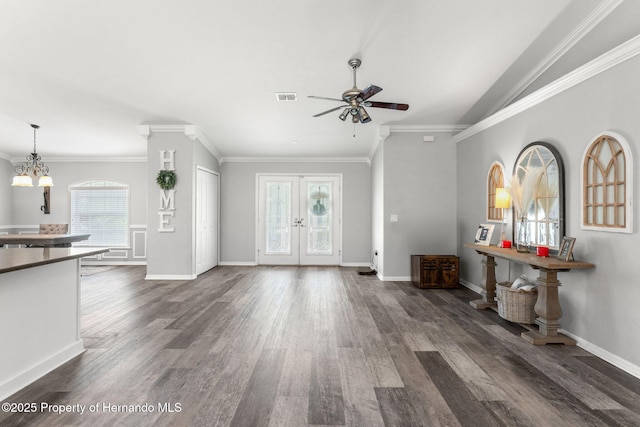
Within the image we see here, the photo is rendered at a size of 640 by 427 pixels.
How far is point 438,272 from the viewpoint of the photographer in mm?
5094

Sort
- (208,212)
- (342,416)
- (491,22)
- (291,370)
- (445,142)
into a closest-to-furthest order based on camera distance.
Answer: (342,416) → (291,370) → (491,22) → (445,142) → (208,212)

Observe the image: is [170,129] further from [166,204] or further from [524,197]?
[524,197]

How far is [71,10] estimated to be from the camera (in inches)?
119

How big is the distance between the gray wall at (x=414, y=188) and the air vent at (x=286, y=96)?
1875 mm

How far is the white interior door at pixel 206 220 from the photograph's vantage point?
6.12 metres

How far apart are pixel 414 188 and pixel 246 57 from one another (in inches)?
134

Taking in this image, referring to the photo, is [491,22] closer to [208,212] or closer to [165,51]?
[165,51]

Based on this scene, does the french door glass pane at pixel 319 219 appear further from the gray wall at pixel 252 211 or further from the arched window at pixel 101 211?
the arched window at pixel 101 211

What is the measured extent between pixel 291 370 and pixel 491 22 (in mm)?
3748

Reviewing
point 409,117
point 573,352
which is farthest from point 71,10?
point 573,352

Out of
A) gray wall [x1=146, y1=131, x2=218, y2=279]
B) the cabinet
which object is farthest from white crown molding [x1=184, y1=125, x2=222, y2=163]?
the cabinet

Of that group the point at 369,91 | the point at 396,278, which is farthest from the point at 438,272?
the point at 369,91

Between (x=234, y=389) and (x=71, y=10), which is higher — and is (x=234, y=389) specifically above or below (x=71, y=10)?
below

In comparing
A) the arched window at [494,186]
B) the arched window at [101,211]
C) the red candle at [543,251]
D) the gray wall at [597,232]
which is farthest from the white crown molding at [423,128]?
the arched window at [101,211]
